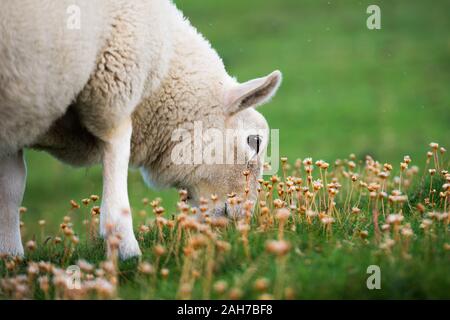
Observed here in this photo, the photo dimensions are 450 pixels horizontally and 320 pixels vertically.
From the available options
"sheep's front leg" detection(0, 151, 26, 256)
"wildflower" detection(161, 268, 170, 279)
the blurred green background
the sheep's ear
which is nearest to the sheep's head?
the sheep's ear

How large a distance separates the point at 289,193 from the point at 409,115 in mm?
15208

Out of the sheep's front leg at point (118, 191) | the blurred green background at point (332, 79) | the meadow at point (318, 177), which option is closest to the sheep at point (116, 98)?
the sheep's front leg at point (118, 191)

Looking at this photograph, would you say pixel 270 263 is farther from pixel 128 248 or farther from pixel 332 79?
pixel 332 79

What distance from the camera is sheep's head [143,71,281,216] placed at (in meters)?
6.22

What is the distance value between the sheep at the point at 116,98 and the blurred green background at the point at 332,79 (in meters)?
6.68

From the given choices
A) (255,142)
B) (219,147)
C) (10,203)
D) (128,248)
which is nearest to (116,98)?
(128,248)

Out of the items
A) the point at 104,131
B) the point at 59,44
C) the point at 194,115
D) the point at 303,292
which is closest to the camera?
the point at 303,292

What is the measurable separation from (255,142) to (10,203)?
202 cm

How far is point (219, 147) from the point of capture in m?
6.32

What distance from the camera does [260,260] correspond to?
454cm
